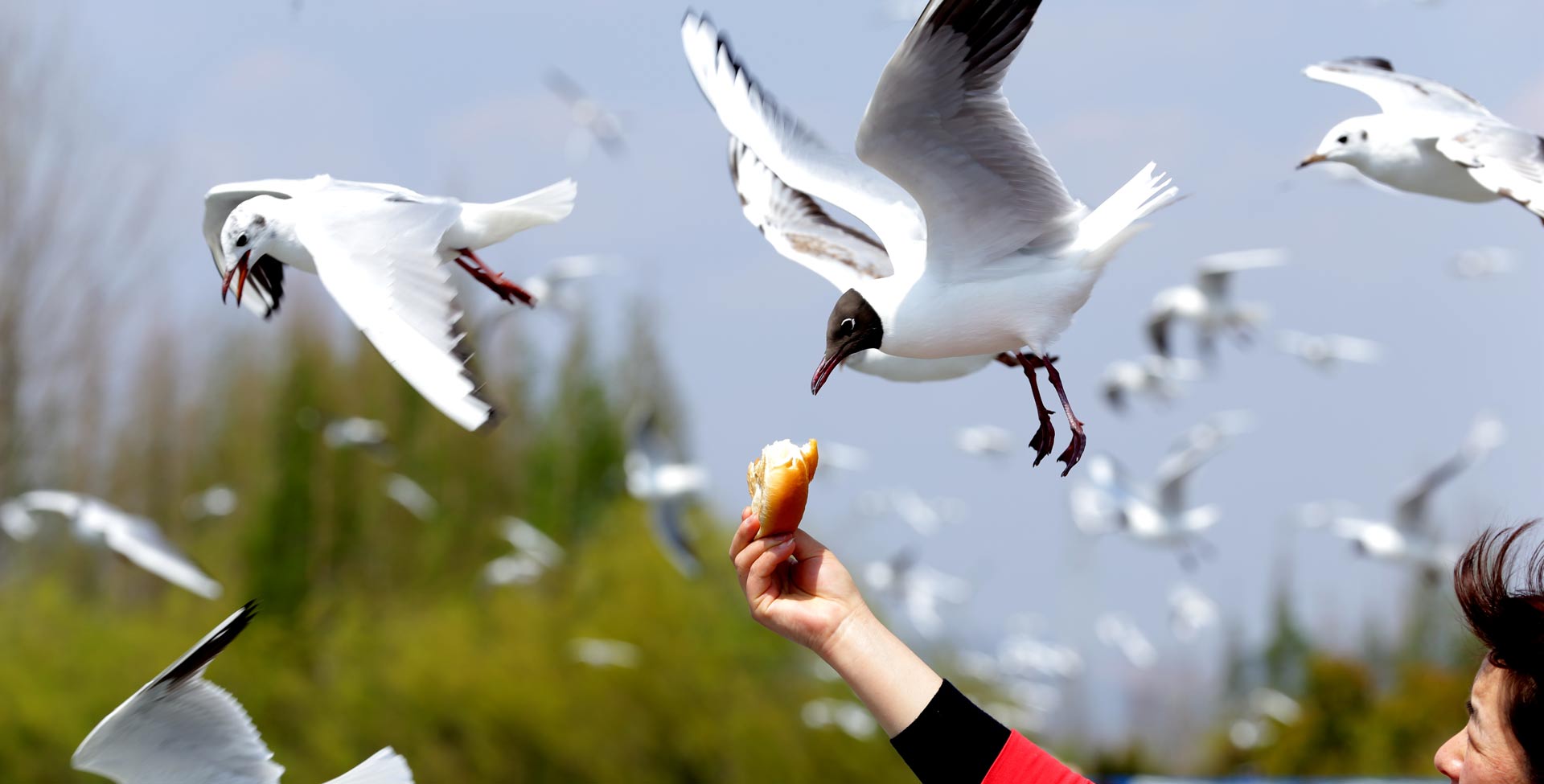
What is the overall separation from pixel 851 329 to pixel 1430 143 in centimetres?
54

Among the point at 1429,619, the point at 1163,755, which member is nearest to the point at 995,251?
the point at 1163,755

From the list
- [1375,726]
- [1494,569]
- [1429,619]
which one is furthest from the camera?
[1429,619]

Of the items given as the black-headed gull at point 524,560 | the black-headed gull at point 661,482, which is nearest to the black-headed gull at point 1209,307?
the black-headed gull at point 661,482

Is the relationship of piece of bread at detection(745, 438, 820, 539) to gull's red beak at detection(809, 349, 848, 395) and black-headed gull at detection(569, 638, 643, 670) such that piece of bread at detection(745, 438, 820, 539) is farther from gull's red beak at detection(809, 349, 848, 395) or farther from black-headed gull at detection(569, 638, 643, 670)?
black-headed gull at detection(569, 638, 643, 670)

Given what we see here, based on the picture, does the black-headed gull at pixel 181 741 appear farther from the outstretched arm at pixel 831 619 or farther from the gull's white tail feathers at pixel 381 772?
the outstretched arm at pixel 831 619

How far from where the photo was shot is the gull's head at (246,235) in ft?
3.72

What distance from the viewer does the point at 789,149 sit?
5.24 feet

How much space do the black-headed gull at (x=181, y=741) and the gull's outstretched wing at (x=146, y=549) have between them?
1.93 meters

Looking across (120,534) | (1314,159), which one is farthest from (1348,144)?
(120,534)

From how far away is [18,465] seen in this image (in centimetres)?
1016

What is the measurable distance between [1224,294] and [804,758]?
447cm

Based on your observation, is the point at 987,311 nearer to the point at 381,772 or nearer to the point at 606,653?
the point at 381,772

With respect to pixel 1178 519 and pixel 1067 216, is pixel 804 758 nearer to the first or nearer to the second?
pixel 1178 519

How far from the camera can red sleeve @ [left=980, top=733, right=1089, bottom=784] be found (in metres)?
0.88
